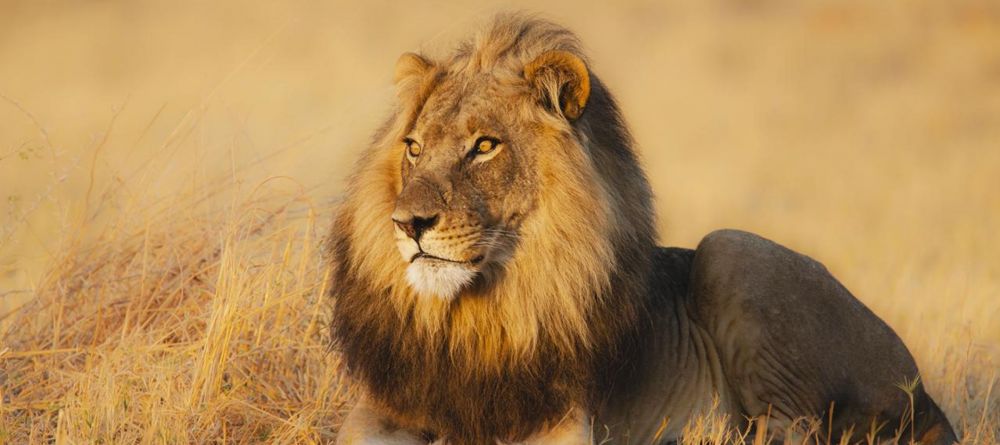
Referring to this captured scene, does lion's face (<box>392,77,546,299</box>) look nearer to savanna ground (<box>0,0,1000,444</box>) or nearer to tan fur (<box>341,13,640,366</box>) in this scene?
tan fur (<box>341,13,640,366</box>)

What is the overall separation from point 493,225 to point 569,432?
82 centimetres

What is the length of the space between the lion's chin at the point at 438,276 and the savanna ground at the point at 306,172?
966mm

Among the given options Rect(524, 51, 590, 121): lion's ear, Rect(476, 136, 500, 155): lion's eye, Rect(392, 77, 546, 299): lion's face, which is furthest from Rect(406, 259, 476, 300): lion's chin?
Rect(524, 51, 590, 121): lion's ear

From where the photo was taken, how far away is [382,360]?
16.2 feet

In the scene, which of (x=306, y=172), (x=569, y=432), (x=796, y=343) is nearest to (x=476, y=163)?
(x=569, y=432)

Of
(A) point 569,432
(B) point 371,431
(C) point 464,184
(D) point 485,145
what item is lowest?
(B) point 371,431

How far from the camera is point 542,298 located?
4.67 m

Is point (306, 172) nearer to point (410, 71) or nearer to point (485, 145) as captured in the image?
Answer: point (410, 71)

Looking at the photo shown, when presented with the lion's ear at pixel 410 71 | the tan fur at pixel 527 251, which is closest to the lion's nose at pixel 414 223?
the tan fur at pixel 527 251

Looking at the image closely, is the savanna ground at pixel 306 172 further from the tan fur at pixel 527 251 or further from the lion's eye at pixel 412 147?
the lion's eye at pixel 412 147

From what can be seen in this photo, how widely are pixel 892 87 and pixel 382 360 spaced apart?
644 inches

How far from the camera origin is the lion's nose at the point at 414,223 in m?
4.35

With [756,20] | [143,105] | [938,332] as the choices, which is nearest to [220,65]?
[143,105]

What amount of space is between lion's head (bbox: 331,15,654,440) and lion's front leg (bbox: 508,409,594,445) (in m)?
0.11
